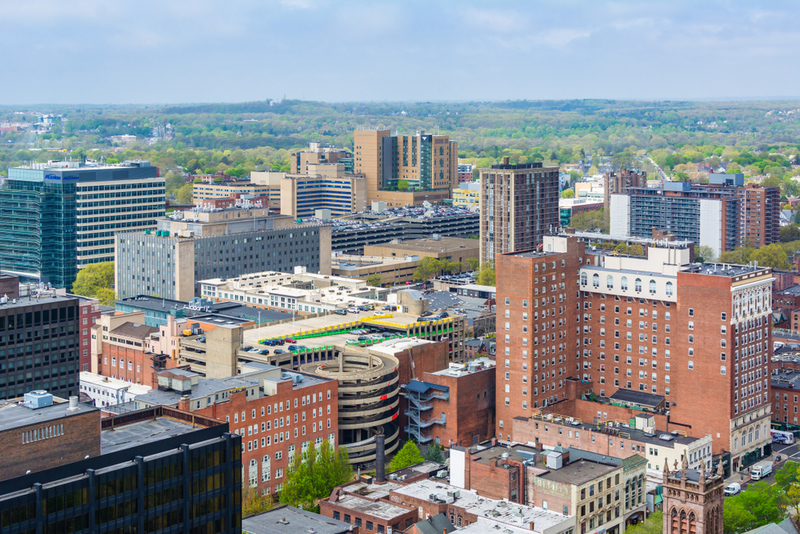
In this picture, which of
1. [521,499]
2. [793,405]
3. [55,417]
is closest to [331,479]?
[521,499]

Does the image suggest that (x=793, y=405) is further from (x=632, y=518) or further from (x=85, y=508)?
(x=85, y=508)

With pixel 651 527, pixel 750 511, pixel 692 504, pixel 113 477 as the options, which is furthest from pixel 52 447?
pixel 750 511

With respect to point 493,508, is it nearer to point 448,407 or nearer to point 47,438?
point 448,407

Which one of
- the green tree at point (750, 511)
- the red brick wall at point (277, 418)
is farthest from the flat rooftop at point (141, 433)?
the green tree at point (750, 511)

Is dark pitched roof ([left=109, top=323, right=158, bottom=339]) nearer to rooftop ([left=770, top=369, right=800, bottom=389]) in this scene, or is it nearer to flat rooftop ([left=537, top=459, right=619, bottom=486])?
flat rooftop ([left=537, top=459, right=619, bottom=486])

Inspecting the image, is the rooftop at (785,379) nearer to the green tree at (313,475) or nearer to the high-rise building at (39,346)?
the green tree at (313,475)
